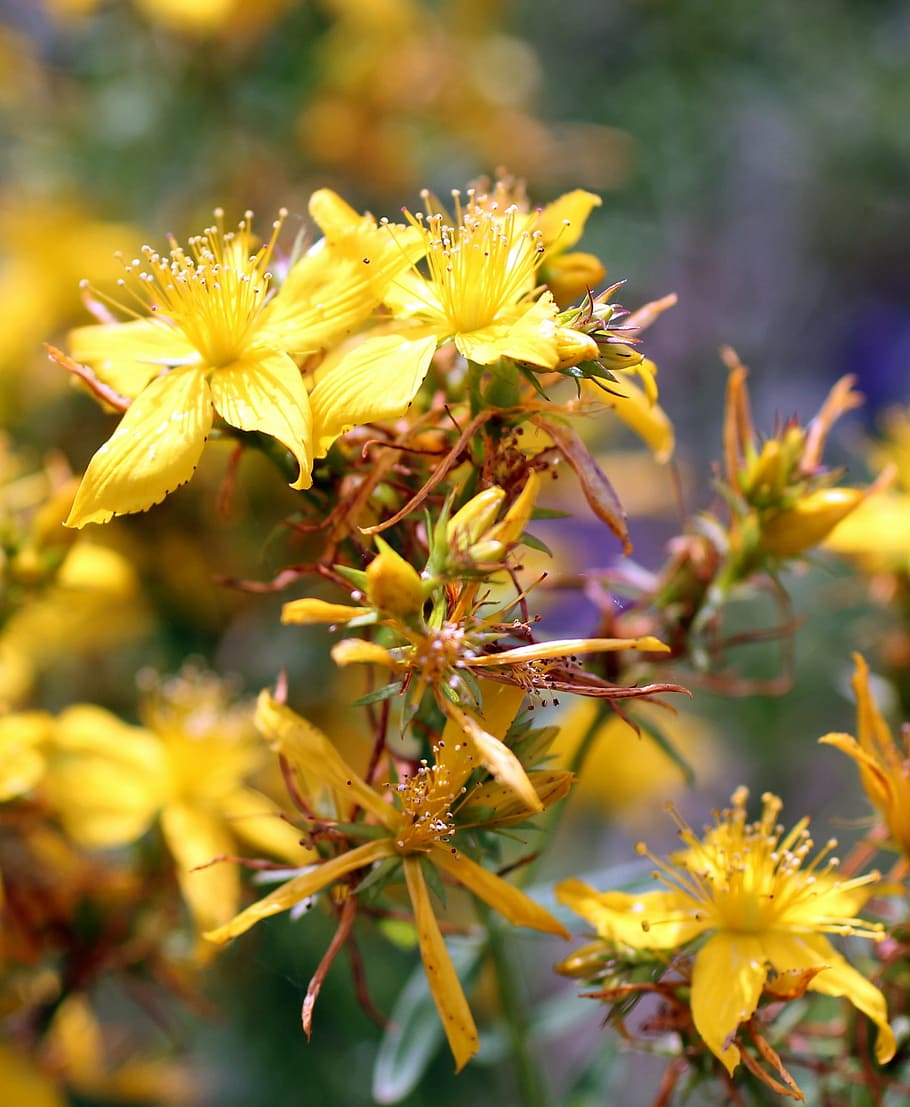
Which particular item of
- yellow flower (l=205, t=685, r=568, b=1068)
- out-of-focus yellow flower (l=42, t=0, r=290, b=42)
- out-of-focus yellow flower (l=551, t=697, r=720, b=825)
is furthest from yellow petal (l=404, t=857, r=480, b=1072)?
out-of-focus yellow flower (l=42, t=0, r=290, b=42)

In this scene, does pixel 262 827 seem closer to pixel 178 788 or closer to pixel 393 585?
pixel 178 788

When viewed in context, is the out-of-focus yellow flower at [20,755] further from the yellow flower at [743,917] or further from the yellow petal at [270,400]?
the yellow flower at [743,917]

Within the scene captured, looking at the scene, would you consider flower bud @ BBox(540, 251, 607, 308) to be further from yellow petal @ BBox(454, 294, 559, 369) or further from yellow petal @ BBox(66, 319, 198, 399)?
yellow petal @ BBox(66, 319, 198, 399)

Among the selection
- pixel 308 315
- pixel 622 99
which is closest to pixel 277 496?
pixel 308 315

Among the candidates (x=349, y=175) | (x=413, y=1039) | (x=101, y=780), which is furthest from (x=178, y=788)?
(x=349, y=175)

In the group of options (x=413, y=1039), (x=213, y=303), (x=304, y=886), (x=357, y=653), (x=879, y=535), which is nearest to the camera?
(x=357, y=653)

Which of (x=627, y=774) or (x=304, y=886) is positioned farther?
(x=627, y=774)

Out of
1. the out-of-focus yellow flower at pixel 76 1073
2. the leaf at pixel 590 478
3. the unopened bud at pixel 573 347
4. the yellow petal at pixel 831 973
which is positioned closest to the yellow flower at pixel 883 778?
the yellow petal at pixel 831 973
